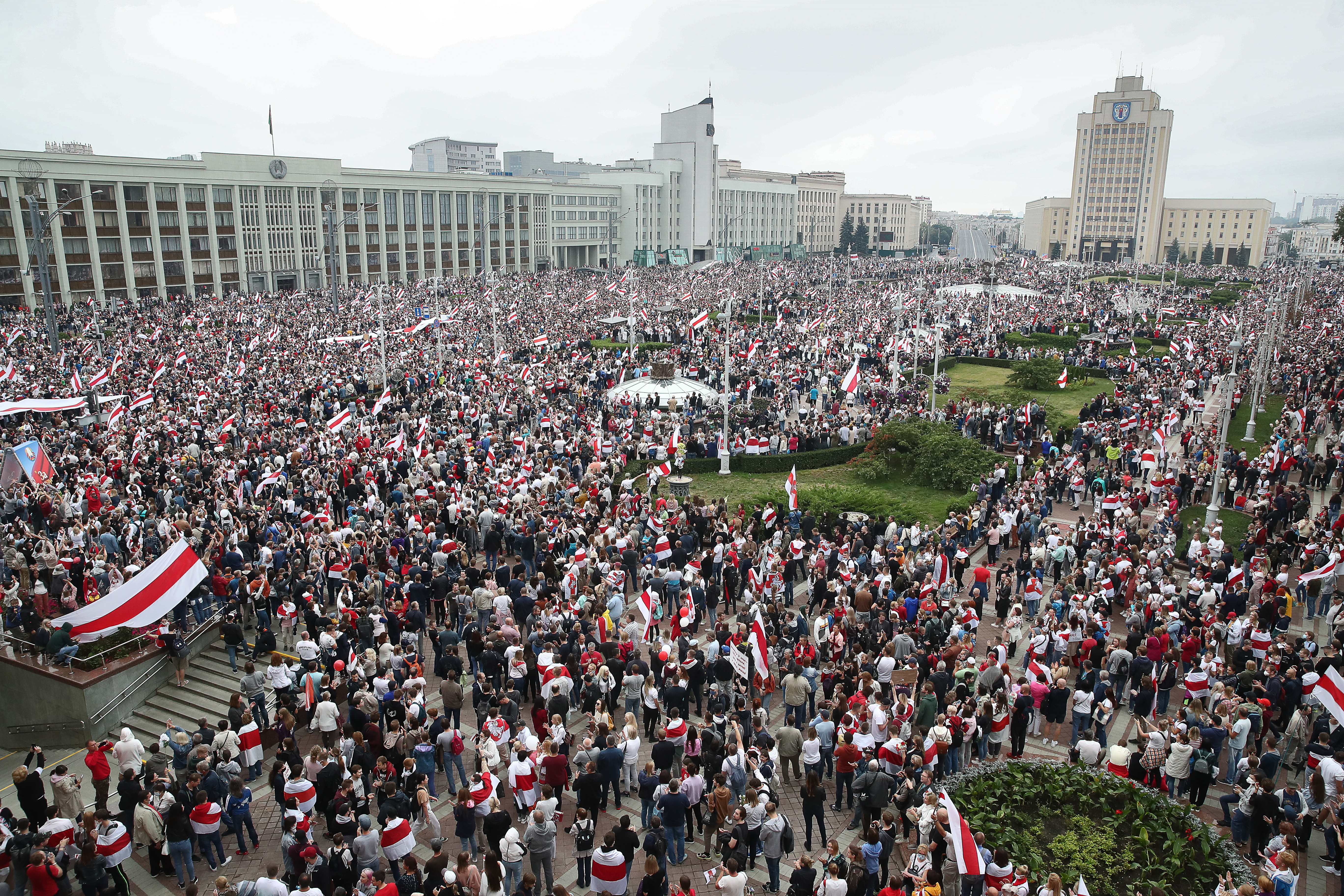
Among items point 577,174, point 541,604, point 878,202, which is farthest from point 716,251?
point 541,604

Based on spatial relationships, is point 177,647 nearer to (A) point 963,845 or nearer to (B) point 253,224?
(A) point 963,845

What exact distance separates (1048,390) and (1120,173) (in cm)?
13377

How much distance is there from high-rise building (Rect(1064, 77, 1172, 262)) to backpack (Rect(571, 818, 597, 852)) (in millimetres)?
157322

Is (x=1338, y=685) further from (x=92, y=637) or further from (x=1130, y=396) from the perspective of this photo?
(x=1130, y=396)

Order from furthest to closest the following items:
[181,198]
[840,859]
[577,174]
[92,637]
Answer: [577,174]
[181,198]
[92,637]
[840,859]

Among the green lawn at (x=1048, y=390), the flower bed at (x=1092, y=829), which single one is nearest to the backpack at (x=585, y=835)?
the flower bed at (x=1092, y=829)

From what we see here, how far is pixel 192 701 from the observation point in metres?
14.7

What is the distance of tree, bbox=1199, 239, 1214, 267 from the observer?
146500 millimetres

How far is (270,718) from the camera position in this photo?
13.5m

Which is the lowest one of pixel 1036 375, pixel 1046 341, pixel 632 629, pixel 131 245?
pixel 632 629

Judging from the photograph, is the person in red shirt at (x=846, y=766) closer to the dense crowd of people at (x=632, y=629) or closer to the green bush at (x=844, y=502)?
the dense crowd of people at (x=632, y=629)

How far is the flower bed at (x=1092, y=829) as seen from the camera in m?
9.45

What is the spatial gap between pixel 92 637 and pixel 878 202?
175m

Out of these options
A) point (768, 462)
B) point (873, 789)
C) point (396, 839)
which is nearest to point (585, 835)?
point (396, 839)
